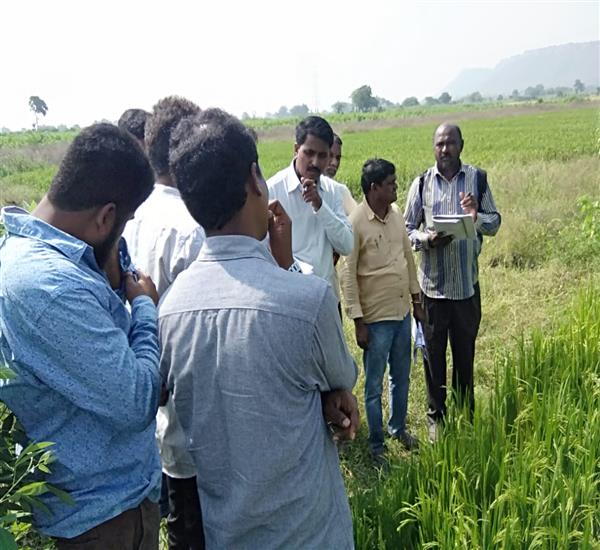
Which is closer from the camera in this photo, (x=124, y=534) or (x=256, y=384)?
(x=256, y=384)

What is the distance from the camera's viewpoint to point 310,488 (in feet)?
4.57

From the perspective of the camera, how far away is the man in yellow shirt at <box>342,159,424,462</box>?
3.47m

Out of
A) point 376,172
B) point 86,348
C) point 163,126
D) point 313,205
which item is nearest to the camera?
point 86,348

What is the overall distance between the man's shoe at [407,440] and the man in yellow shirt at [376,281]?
0.20 m

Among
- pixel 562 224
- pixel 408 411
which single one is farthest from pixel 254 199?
pixel 562 224

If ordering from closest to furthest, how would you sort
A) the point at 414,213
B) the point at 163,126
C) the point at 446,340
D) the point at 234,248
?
the point at 234,248
the point at 163,126
the point at 446,340
the point at 414,213

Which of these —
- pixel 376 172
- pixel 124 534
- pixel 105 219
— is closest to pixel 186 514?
pixel 124 534

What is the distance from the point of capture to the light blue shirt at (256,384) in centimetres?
132

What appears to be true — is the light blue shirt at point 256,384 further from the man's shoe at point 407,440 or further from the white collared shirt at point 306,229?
the man's shoe at point 407,440

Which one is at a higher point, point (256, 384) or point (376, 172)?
point (376, 172)

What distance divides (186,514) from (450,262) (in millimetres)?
2243

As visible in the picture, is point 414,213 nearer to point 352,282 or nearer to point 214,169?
point 352,282

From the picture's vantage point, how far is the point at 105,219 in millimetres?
1463

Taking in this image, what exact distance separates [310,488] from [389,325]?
2202 mm
